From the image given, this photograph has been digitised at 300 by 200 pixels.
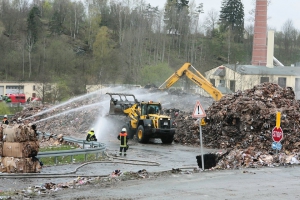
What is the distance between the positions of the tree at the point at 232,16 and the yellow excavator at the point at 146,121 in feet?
300

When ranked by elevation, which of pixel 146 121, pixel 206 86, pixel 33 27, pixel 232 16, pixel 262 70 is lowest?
pixel 146 121

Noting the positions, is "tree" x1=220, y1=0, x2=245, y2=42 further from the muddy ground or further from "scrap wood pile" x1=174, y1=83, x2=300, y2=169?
the muddy ground

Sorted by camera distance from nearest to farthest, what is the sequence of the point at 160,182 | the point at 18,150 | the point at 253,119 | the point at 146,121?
the point at 160,182
the point at 18,150
the point at 253,119
the point at 146,121

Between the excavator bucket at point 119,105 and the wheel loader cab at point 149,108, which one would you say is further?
the excavator bucket at point 119,105

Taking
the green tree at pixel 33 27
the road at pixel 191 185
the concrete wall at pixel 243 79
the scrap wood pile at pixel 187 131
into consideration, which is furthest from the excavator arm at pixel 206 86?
the green tree at pixel 33 27

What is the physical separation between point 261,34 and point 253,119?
49.1 meters

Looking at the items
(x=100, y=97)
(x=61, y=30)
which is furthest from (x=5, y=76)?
(x=100, y=97)

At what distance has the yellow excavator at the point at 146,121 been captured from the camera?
31844mm

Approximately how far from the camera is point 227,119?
32531 mm

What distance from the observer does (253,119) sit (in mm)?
30922

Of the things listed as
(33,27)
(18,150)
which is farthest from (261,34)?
(18,150)

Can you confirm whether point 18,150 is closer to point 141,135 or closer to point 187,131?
point 141,135

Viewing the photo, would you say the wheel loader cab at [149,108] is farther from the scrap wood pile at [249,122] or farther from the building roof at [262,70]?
the building roof at [262,70]

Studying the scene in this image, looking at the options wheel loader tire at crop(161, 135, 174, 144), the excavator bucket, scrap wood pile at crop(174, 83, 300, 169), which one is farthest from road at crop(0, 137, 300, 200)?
the excavator bucket
